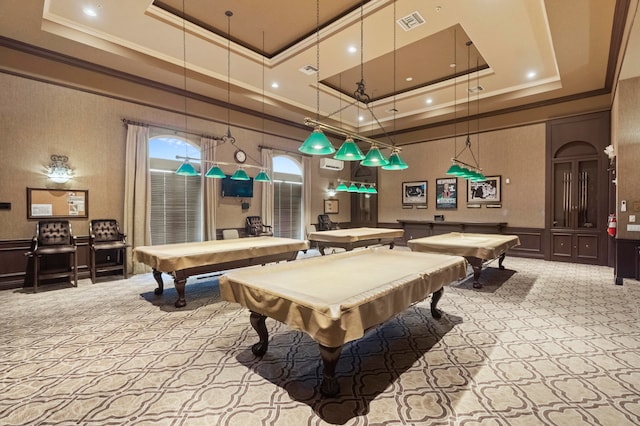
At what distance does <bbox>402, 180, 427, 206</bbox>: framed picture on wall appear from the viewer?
10055 mm

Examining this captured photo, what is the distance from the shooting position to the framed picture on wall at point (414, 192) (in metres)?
10.1

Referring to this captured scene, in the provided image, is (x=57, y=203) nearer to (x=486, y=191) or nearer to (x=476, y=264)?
(x=476, y=264)

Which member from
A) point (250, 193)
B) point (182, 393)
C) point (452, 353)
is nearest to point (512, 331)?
point (452, 353)

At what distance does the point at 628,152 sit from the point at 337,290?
249 inches

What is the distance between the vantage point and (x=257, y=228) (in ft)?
27.0

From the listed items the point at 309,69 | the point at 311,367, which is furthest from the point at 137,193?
the point at 311,367

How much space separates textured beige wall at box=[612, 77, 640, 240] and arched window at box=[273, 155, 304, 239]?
758 centimetres

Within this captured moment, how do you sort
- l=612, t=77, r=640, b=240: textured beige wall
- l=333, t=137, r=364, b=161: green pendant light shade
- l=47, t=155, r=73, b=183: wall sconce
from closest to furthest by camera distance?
l=333, t=137, r=364, b=161: green pendant light shade → l=612, t=77, r=640, b=240: textured beige wall → l=47, t=155, r=73, b=183: wall sconce

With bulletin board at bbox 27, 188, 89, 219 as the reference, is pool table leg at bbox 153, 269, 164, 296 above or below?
below

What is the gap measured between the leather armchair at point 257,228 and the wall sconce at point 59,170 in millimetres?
3921

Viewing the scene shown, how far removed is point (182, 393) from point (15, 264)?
5.16 m

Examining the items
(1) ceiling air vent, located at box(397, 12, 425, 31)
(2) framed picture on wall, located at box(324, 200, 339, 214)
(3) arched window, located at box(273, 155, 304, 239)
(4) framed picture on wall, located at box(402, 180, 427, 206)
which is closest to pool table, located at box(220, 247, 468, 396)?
(1) ceiling air vent, located at box(397, 12, 425, 31)

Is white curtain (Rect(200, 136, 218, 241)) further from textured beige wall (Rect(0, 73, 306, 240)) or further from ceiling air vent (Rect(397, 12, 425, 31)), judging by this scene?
ceiling air vent (Rect(397, 12, 425, 31))

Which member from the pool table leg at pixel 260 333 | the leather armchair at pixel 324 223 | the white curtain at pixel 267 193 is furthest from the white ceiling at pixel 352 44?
the pool table leg at pixel 260 333
